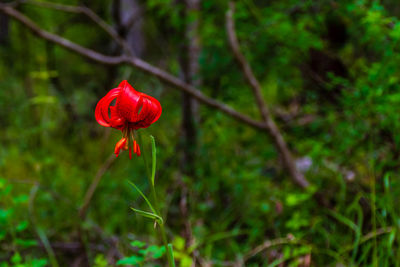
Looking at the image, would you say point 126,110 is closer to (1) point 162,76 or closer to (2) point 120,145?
(2) point 120,145

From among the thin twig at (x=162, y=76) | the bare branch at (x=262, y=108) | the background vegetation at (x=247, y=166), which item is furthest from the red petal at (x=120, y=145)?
the bare branch at (x=262, y=108)

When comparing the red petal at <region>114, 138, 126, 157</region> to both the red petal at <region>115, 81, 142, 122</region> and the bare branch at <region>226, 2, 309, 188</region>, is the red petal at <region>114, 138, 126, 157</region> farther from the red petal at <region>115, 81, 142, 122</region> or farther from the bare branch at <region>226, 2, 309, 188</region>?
the bare branch at <region>226, 2, 309, 188</region>

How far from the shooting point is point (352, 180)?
1.98 m

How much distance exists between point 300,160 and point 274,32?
1369 millimetres

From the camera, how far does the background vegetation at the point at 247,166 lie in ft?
5.49

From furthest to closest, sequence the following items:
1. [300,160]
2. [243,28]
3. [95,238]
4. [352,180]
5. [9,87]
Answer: [9,87]
[300,160]
[243,28]
[95,238]
[352,180]

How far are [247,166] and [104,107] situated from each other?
177 centimetres

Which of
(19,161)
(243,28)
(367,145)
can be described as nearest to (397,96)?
(367,145)

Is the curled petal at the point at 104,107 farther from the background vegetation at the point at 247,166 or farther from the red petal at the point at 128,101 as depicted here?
the background vegetation at the point at 247,166

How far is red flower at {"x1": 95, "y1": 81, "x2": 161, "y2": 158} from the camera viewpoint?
794 mm

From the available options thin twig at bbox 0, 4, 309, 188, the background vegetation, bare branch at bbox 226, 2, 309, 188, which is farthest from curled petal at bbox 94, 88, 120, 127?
bare branch at bbox 226, 2, 309, 188

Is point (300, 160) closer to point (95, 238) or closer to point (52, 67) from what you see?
point (95, 238)

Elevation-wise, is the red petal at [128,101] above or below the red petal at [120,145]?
above

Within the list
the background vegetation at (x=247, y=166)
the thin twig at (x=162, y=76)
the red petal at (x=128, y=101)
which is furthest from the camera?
the thin twig at (x=162, y=76)
